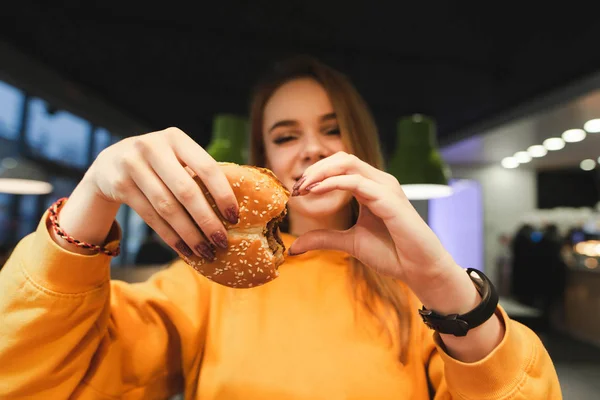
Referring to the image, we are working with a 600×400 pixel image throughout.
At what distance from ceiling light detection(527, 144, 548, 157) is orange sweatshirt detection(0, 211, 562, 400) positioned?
627cm

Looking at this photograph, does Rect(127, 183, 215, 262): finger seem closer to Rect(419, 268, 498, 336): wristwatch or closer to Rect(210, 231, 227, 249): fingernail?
Rect(210, 231, 227, 249): fingernail

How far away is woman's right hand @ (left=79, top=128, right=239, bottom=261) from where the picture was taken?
699 millimetres

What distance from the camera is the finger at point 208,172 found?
709 millimetres

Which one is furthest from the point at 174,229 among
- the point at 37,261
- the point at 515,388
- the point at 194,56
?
the point at 194,56

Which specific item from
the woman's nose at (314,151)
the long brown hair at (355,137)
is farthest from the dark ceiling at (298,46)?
the woman's nose at (314,151)

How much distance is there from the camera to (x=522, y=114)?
13.4 ft

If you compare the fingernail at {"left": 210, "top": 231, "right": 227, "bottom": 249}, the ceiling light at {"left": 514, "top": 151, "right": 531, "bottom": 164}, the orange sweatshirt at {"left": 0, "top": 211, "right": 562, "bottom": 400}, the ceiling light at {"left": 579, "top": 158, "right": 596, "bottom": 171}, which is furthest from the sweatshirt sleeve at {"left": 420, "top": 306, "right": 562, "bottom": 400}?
the ceiling light at {"left": 579, "top": 158, "right": 596, "bottom": 171}

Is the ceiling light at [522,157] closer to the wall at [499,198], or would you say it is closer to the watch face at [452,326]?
the wall at [499,198]

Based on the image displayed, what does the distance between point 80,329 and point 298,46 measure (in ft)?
10.4

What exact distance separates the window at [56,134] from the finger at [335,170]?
3081 millimetres

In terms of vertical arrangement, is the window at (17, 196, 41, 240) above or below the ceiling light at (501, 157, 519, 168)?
below

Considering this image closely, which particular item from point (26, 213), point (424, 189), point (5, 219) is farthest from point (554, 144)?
point (5, 219)

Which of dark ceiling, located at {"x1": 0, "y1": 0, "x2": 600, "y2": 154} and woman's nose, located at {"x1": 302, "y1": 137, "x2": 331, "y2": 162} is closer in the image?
woman's nose, located at {"x1": 302, "y1": 137, "x2": 331, "y2": 162}

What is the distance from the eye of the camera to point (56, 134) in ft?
12.2
